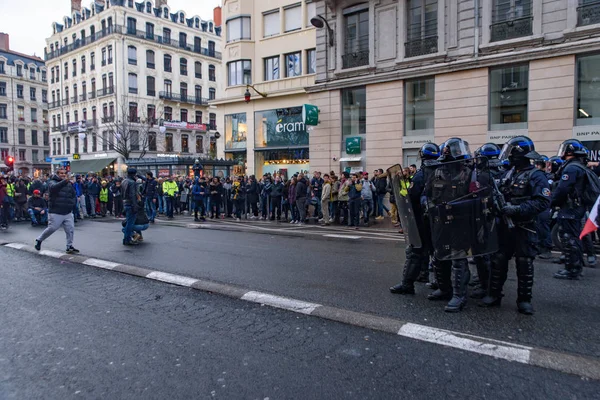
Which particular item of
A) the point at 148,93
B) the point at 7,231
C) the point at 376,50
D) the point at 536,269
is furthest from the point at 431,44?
the point at 148,93

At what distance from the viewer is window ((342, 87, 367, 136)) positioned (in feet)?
66.6

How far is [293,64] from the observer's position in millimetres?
27125

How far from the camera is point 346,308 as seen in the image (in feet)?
16.0

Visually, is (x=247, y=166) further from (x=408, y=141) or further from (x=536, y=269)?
(x=536, y=269)

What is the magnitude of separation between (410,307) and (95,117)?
57383 mm

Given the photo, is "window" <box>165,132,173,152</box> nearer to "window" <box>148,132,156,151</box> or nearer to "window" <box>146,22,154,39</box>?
"window" <box>148,132,156,151</box>

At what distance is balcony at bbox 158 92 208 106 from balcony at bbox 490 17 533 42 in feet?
150

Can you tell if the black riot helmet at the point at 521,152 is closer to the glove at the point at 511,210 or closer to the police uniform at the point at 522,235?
the police uniform at the point at 522,235

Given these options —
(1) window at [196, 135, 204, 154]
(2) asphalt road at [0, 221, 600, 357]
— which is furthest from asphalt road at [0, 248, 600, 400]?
(1) window at [196, 135, 204, 154]

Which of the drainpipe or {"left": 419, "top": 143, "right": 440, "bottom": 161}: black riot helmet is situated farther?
the drainpipe

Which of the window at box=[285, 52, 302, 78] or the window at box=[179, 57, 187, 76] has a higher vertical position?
the window at box=[179, 57, 187, 76]

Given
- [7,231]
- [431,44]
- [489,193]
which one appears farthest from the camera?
[431,44]

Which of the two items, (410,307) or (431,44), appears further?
(431,44)

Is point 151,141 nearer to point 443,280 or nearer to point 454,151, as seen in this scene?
point 443,280
